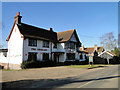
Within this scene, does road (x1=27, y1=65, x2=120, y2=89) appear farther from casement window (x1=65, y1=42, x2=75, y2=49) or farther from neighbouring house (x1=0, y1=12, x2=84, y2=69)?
casement window (x1=65, y1=42, x2=75, y2=49)

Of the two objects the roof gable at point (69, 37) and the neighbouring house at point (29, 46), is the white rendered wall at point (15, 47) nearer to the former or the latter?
the neighbouring house at point (29, 46)

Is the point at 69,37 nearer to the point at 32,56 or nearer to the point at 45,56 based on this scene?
the point at 45,56

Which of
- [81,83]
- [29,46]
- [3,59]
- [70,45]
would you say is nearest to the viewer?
[81,83]

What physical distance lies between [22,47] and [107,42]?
3058 cm

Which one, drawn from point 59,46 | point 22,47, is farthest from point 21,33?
point 59,46

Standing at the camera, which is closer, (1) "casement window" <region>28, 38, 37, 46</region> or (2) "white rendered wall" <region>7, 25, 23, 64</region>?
(2) "white rendered wall" <region>7, 25, 23, 64</region>

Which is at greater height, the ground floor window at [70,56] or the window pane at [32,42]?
the window pane at [32,42]

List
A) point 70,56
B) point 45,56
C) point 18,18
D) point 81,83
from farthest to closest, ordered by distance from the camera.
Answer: point 70,56, point 45,56, point 18,18, point 81,83

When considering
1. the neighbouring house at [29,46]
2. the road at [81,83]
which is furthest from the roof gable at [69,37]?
the road at [81,83]

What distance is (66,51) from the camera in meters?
28.8

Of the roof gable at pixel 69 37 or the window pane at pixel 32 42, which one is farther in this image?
the roof gable at pixel 69 37

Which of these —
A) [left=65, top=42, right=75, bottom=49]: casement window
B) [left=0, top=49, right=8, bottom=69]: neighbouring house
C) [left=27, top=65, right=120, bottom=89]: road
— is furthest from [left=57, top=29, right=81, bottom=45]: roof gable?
[left=27, top=65, right=120, bottom=89]: road

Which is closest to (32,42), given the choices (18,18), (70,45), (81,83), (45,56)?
(45,56)

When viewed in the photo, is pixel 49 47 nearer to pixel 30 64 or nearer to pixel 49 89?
pixel 30 64
